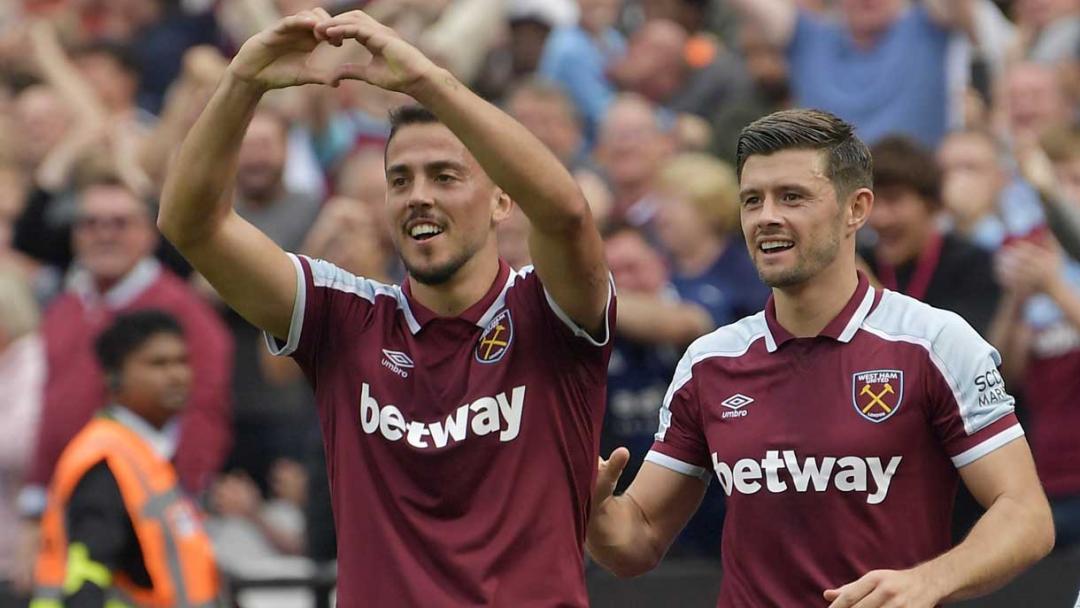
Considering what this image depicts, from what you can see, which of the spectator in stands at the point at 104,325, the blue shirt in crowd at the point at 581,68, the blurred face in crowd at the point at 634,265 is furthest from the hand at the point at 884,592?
the blue shirt in crowd at the point at 581,68

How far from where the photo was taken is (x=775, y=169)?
5.00 meters

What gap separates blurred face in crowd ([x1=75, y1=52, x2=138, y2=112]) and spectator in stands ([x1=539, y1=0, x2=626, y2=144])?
2362 millimetres

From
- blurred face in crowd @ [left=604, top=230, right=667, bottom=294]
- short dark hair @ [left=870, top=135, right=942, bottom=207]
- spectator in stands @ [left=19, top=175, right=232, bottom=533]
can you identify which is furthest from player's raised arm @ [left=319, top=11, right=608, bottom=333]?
spectator in stands @ [left=19, top=175, right=232, bottom=533]

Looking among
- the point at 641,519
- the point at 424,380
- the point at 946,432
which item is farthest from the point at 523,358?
the point at 946,432

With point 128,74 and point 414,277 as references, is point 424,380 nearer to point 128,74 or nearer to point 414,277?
point 414,277

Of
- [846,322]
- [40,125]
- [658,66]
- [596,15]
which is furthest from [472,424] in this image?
[596,15]

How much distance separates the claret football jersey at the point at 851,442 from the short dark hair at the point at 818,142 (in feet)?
0.99

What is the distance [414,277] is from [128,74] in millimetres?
6869

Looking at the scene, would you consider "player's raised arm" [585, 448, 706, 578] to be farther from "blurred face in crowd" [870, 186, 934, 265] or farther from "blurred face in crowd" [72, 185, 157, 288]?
"blurred face in crowd" [72, 185, 157, 288]

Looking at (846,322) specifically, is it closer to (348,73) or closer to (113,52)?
(348,73)

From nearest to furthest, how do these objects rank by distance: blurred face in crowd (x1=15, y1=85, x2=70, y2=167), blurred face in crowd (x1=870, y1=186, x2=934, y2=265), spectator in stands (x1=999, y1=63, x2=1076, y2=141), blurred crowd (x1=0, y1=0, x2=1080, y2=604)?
blurred face in crowd (x1=870, y1=186, x2=934, y2=265) → blurred crowd (x1=0, y1=0, x2=1080, y2=604) → spectator in stands (x1=999, y1=63, x2=1076, y2=141) → blurred face in crowd (x1=15, y1=85, x2=70, y2=167)

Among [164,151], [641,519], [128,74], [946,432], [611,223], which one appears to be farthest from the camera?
[128,74]

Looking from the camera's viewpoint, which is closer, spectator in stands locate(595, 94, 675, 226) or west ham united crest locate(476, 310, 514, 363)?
west ham united crest locate(476, 310, 514, 363)

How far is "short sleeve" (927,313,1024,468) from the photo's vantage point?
4.80 meters
